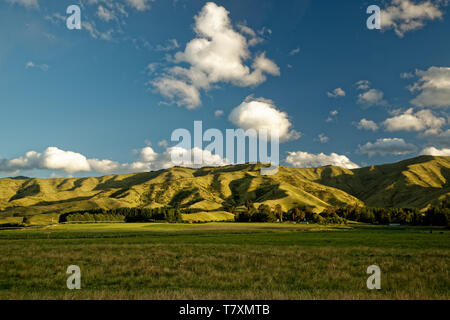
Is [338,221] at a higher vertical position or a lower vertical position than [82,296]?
Result: lower

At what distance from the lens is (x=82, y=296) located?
14844 millimetres

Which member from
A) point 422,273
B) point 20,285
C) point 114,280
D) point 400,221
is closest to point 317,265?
point 422,273

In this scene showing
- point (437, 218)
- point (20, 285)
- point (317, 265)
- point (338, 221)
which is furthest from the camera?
point (338, 221)

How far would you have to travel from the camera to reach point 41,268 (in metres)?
25.9
